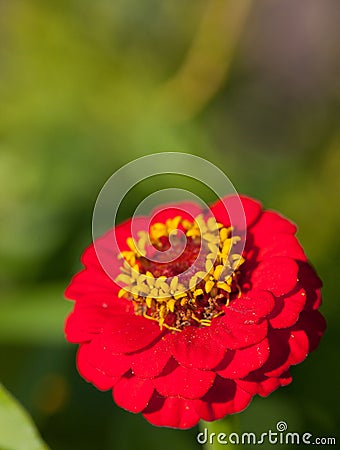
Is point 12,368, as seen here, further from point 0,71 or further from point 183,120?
point 0,71

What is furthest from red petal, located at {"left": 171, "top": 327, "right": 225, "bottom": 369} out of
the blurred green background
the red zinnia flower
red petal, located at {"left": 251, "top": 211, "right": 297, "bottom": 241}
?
the blurred green background

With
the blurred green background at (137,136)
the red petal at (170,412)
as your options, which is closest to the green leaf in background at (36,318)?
the blurred green background at (137,136)

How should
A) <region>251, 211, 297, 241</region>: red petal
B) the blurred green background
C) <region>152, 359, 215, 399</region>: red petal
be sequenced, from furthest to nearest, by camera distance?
the blurred green background
<region>251, 211, 297, 241</region>: red petal
<region>152, 359, 215, 399</region>: red petal

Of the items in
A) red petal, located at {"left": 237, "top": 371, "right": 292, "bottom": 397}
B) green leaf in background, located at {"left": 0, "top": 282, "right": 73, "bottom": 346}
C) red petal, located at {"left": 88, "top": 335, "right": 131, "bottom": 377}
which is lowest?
green leaf in background, located at {"left": 0, "top": 282, "right": 73, "bottom": 346}

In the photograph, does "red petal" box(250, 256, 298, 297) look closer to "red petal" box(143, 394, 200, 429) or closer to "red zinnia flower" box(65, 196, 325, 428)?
"red zinnia flower" box(65, 196, 325, 428)

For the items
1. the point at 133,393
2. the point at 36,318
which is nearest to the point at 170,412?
the point at 133,393

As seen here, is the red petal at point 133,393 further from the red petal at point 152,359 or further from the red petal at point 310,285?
the red petal at point 310,285

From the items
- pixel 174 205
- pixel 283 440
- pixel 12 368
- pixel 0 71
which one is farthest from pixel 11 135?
pixel 283 440

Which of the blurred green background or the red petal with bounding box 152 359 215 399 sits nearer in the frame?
→ the red petal with bounding box 152 359 215 399
